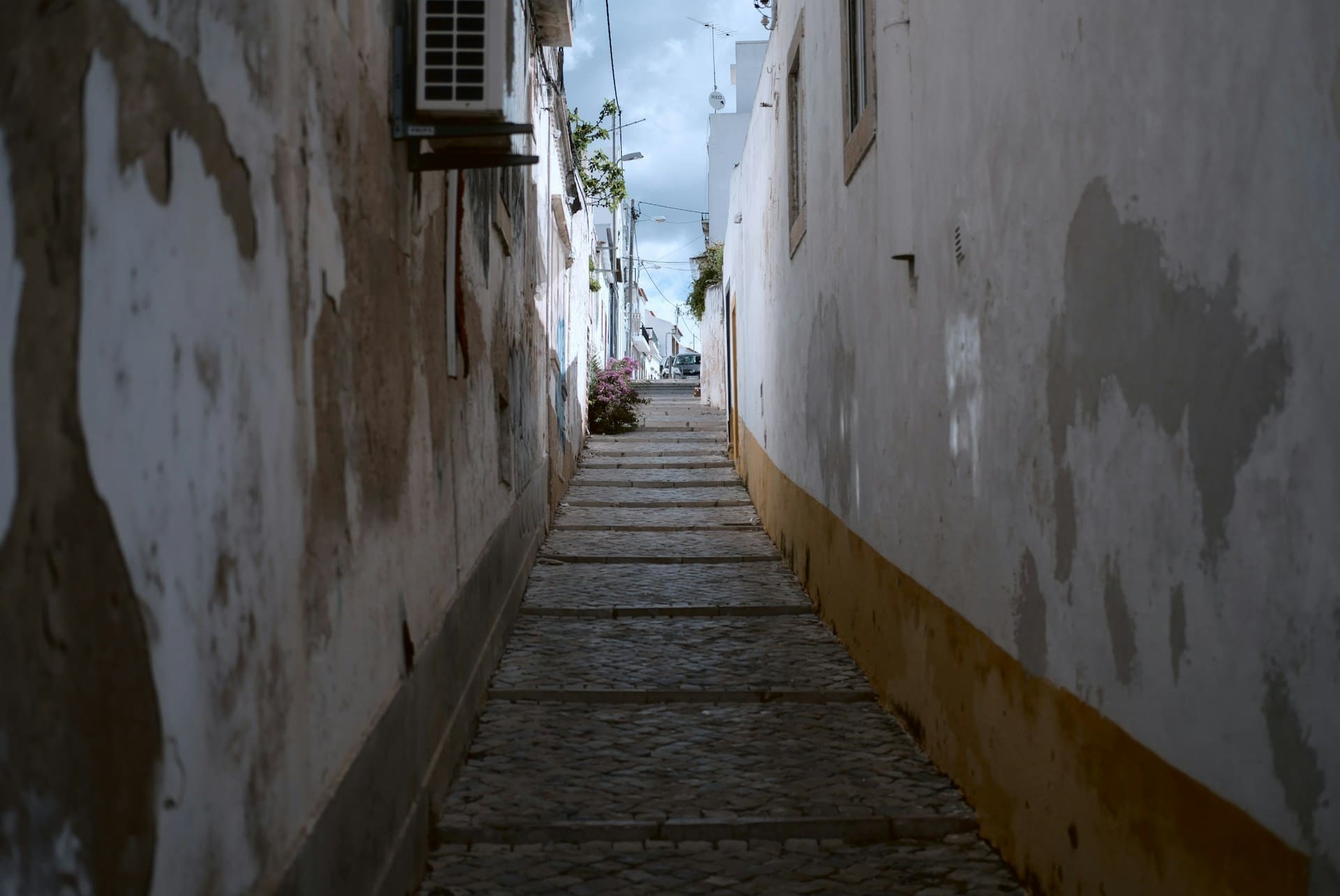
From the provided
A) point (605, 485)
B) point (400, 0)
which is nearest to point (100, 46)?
point (400, 0)

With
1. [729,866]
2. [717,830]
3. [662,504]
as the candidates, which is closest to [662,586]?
[662,504]

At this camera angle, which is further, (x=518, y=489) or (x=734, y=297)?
(x=734, y=297)

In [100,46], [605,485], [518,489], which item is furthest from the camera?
[605,485]

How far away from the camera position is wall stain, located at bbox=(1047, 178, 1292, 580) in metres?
2.21

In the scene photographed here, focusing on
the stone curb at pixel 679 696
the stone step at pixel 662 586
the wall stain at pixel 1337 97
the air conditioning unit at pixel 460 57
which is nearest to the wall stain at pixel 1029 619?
the wall stain at pixel 1337 97

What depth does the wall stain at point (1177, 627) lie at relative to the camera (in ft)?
8.14

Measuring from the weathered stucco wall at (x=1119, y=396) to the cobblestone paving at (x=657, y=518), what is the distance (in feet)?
17.8

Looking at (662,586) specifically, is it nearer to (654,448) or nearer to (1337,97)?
(1337,97)

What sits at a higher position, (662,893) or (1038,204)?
(1038,204)

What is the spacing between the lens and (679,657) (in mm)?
6562

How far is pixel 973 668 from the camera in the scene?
4.15 m

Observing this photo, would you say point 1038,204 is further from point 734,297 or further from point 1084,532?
point 734,297

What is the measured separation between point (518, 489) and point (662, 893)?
449cm

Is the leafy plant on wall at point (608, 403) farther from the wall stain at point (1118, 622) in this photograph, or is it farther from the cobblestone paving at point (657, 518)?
the wall stain at point (1118, 622)
